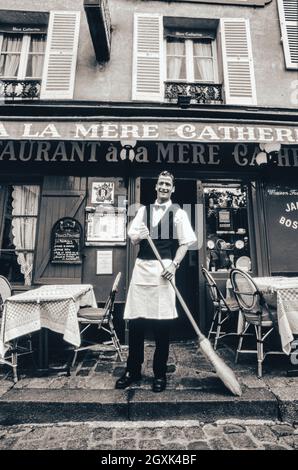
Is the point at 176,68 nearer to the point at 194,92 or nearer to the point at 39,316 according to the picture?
the point at 194,92

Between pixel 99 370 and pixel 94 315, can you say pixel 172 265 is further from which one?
pixel 99 370

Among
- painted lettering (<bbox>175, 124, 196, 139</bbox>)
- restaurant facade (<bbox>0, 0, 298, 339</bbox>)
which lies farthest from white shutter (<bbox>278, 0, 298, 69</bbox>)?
painted lettering (<bbox>175, 124, 196, 139</bbox>)

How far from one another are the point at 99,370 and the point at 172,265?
1762 millimetres

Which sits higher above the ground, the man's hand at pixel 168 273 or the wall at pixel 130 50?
the wall at pixel 130 50

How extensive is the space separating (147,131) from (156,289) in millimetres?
2639

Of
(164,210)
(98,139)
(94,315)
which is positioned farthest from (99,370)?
(98,139)

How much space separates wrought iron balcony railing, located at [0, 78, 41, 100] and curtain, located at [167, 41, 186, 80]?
8.90 feet

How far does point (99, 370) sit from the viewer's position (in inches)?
145

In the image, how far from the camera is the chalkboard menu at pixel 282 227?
17.5ft

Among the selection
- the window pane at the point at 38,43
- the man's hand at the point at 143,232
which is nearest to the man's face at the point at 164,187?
the man's hand at the point at 143,232

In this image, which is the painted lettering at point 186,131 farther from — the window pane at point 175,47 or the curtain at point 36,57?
the curtain at point 36,57

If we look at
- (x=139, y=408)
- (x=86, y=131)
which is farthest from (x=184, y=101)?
(x=139, y=408)

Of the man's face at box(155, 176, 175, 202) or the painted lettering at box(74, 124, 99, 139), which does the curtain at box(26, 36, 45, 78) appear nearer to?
the painted lettering at box(74, 124, 99, 139)

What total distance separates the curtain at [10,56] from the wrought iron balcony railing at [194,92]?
316cm
